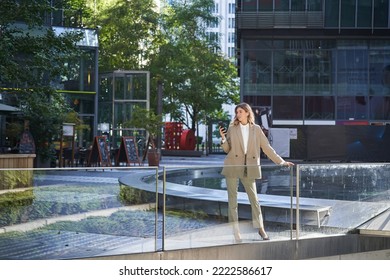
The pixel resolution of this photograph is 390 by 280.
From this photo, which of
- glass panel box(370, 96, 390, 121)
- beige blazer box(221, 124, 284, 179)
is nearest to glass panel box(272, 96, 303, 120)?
glass panel box(370, 96, 390, 121)

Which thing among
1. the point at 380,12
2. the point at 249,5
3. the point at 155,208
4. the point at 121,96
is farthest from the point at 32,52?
the point at 380,12

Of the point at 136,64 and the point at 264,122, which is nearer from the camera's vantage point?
the point at 264,122

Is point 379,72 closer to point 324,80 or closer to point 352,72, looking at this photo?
point 352,72

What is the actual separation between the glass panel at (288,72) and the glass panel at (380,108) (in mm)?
4451

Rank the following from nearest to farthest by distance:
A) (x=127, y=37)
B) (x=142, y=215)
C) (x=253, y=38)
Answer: (x=142, y=215)
(x=253, y=38)
(x=127, y=37)

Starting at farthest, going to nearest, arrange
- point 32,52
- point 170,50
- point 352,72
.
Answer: point 170,50 → point 352,72 → point 32,52

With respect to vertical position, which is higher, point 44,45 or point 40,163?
point 44,45

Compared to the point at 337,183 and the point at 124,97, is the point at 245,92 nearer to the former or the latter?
the point at 124,97

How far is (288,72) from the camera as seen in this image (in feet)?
146

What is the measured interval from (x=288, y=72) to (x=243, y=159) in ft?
117

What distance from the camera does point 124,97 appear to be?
137 ft

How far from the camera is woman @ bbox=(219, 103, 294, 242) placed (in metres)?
9.02

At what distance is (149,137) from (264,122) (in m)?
5.58

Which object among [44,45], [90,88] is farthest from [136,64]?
[44,45]
